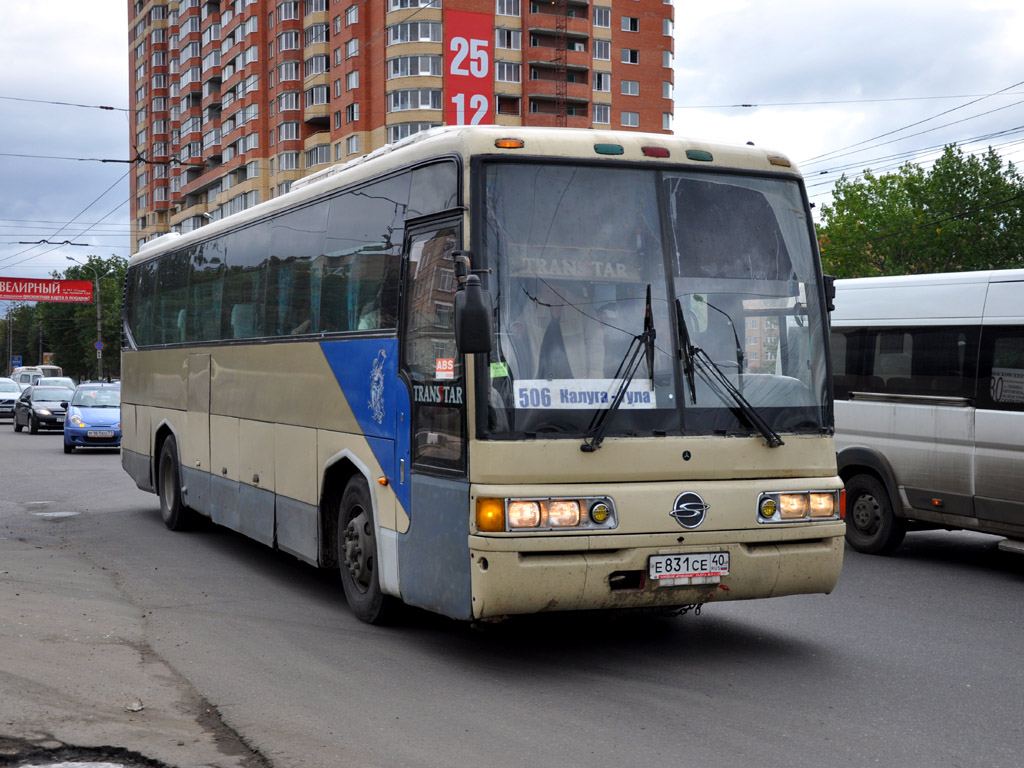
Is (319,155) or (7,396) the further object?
(319,155)

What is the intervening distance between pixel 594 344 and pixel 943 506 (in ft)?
17.9

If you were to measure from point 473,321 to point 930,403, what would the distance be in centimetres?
614

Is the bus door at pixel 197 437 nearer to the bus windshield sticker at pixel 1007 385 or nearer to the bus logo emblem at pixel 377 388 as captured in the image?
the bus logo emblem at pixel 377 388

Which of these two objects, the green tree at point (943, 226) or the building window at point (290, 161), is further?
the building window at point (290, 161)

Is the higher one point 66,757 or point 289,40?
point 289,40

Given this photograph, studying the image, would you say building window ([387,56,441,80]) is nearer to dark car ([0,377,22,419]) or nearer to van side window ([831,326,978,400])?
dark car ([0,377,22,419])

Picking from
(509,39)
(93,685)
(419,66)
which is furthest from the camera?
(509,39)

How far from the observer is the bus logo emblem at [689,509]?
666 centimetres

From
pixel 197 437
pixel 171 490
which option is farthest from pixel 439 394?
pixel 171 490

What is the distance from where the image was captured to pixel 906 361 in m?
11.2

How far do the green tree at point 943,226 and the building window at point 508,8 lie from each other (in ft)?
86.5

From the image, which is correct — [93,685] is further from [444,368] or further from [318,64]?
[318,64]

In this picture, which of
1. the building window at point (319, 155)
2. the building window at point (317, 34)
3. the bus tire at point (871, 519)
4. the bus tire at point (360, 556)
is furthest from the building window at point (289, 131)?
the bus tire at point (360, 556)

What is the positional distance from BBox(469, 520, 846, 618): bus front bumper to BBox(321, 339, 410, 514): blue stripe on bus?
3.56 ft
